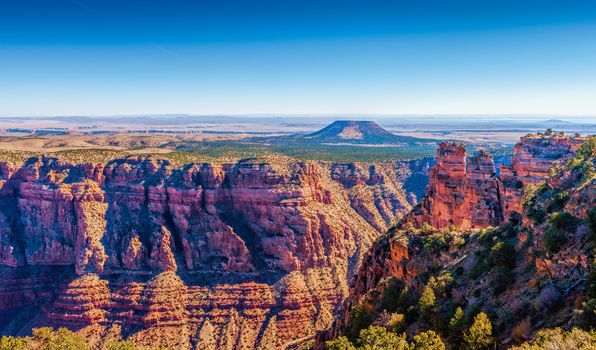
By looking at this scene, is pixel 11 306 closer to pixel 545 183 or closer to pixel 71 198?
pixel 71 198

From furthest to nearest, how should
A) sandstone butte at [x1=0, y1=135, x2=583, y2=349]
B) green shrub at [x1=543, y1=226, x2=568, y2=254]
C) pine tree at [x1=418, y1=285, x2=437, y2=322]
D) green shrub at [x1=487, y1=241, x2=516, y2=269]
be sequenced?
sandstone butte at [x1=0, y1=135, x2=583, y2=349]
green shrub at [x1=487, y1=241, x2=516, y2=269]
pine tree at [x1=418, y1=285, x2=437, y2=322]
green shrub at [x1=543, y1=226, x2=568, y2=254]

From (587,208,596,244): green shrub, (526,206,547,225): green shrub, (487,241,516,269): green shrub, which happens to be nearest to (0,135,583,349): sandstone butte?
(526,206,547,225): green shrub

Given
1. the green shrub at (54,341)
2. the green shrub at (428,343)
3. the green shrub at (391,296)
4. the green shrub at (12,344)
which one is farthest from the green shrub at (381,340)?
the green shrub at (12,344)

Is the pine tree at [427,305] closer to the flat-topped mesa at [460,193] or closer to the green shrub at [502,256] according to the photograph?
the green shrub at [502,256]

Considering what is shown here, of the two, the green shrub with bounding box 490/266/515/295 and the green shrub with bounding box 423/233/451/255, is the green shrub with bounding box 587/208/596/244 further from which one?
the green shrub with bounding box 423/233/451/255

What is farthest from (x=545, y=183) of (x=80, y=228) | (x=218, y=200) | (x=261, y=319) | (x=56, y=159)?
(x=56, y=159)

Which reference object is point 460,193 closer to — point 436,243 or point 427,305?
point 436,243

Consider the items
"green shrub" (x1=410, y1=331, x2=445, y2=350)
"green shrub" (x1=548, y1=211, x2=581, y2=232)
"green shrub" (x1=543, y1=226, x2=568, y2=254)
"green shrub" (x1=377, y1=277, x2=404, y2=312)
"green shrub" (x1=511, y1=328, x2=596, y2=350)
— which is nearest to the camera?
"green shrub" (x1=511, y1=328, x2=596, y2=350)

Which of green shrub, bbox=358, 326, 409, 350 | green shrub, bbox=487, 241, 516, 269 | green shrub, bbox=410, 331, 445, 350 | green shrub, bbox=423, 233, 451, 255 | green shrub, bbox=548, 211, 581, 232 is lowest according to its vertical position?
green shrub, bbox=358, 326, 409, 350
